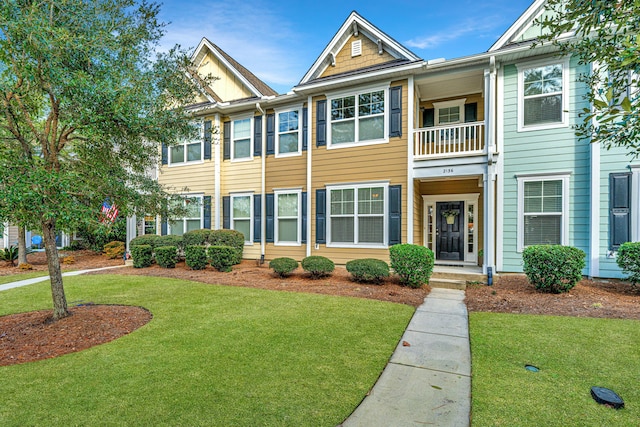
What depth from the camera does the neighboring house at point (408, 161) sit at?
26.2ft

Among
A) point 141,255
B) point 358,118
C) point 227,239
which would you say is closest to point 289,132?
point 358,118

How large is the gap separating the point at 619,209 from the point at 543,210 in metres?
1.46

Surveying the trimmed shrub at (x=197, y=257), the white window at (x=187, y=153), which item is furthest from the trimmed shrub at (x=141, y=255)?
the white window at (x=187, y=153)

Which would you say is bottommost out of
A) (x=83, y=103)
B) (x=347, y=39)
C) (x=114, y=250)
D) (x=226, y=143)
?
(x=114, y=250)

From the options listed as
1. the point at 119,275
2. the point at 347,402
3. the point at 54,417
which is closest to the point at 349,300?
the point at 347,402

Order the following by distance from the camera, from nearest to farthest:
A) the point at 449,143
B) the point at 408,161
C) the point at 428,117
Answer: the point at 449,143 < the point at 408,161 < the point at 428,117

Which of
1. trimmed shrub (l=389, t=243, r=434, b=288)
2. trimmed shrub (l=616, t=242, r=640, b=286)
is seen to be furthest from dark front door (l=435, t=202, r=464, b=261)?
trimmed shrub (l=616, t=242, r=640, b=286)

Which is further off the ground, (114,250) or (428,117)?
(428,117)

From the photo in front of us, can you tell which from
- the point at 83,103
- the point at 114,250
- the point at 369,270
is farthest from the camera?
the point at 114,250

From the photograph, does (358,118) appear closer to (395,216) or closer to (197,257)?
(395,216)

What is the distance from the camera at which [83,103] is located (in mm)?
4246

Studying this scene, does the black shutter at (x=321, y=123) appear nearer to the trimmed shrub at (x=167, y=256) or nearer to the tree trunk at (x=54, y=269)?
the trimmed shrub at (x=167, y=256)

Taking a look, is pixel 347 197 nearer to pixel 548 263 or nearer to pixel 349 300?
pixel 349 300

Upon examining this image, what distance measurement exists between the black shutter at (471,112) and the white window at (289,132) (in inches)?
216
